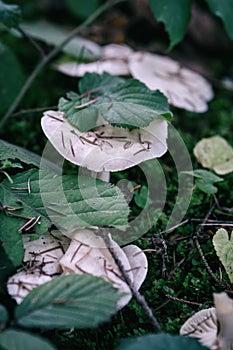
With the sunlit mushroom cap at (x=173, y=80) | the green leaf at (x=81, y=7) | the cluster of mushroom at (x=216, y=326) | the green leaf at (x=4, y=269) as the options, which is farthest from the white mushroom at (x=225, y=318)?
the green leaf at (x=81, y=7)

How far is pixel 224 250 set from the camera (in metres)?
1.25

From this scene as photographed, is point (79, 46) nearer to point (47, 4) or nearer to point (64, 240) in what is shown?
point (47, 4)

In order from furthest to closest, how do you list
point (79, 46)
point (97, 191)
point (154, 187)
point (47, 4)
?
1. point (47, 4)
2. point (79, 46)
3. point (154, 187)
4. point (97, 191)

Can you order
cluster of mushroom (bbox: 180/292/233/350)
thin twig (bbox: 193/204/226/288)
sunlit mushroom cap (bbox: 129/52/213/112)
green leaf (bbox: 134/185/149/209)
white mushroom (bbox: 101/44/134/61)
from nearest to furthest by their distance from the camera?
cluster of mushroom (bbox: 180/292/233/350), thin twig (bbox: 193/204/226/288), green leaf (bbox: 134/185/149/209), sunlit mushroom cap (bbox: 129/52/213/112), white mushroom (bbox: 101/44/134/61)

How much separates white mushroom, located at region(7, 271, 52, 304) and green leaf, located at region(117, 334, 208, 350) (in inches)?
10.0

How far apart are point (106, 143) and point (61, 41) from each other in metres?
1.08

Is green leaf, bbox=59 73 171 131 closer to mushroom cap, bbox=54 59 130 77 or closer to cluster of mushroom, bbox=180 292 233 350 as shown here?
mushroom cap, bbox=54 59 130 77

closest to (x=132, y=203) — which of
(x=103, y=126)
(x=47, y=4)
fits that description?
(x=103, y=126)

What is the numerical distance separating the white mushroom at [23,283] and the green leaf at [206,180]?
619 millimetres

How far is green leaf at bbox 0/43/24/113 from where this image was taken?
76.1 inches

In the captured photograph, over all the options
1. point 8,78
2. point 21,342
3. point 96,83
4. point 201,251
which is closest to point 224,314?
point 201,251

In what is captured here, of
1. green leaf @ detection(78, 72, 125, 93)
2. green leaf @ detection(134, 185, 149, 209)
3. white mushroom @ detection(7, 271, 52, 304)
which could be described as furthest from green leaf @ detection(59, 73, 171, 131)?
white mushroom @ detection(7, 271, 52, 304)

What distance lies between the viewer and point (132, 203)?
1.51 metres

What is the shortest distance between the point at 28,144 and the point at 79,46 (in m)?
0.68
